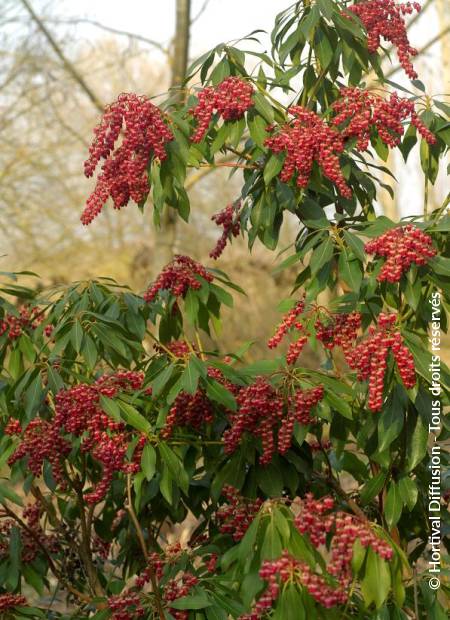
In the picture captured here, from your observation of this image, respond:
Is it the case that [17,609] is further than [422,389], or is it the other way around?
[17,609]

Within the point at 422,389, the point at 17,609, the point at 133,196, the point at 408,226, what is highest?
the point at 133,196

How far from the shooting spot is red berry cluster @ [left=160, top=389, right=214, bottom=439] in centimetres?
273

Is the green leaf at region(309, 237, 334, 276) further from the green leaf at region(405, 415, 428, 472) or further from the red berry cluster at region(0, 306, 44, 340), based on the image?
the red berry cluster at region(0, 306, 44, 340)

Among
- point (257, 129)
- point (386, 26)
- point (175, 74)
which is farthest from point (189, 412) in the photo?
point (175, 74)

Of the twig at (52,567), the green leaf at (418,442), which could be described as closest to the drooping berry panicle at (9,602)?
the twig at (52,567)

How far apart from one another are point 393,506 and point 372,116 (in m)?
1.21

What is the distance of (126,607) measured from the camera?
261cm

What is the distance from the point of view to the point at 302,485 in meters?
3.09

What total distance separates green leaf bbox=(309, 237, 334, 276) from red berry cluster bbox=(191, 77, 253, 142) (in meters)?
0.50

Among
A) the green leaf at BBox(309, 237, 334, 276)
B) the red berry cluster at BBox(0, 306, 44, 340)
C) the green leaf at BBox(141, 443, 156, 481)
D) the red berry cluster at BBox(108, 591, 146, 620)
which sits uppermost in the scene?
the red berry cluster at BBox(0, 306, 44, 340)

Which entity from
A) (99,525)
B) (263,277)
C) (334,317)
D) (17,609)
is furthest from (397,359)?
(263,277)

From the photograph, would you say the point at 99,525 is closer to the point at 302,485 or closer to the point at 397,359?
the point at 302,485

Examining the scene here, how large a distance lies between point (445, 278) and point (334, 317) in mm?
400

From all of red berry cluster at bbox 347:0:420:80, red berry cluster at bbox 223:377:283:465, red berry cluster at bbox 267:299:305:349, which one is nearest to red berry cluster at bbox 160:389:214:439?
red berry cluster at bbox 223:377:283:465
